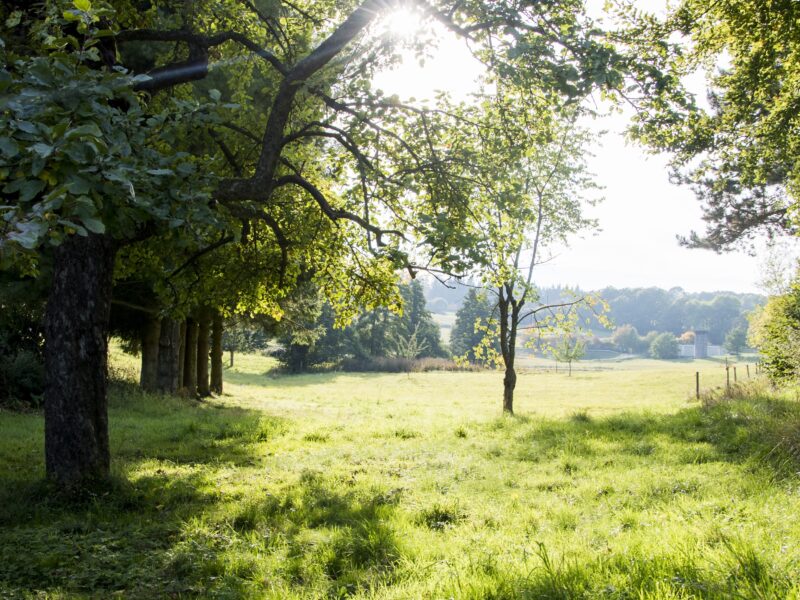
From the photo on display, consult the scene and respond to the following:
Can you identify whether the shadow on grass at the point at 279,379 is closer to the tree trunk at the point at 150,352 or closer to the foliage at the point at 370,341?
the foliage at the point at 370,341

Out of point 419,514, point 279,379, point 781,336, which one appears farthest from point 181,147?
point 279,379

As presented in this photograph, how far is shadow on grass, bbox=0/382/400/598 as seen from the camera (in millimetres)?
4934

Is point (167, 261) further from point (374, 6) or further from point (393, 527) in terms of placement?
point (393, 527)

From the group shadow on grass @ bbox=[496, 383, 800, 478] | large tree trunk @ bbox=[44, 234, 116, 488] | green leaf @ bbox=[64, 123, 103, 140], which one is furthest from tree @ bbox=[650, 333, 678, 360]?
green leaf @ bbox=[64, 123, 103, 140]

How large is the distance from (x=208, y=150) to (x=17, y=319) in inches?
494

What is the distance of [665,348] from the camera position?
173875 millimetres

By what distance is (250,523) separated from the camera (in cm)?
676

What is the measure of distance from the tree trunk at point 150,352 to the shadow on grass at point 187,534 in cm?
1172

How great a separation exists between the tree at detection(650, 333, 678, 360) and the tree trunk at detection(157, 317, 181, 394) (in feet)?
577

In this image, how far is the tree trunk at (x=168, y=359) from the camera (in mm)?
21047

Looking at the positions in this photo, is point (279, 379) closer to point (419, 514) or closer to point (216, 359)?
point (216, 359)

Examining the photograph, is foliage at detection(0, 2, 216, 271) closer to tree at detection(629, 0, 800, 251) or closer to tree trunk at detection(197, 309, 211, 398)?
tree at detection(629, 0, 800, 251)

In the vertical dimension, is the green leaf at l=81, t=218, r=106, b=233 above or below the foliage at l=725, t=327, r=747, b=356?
above

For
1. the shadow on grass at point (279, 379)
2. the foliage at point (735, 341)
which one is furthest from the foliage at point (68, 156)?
the foliage at point (735, 341)
